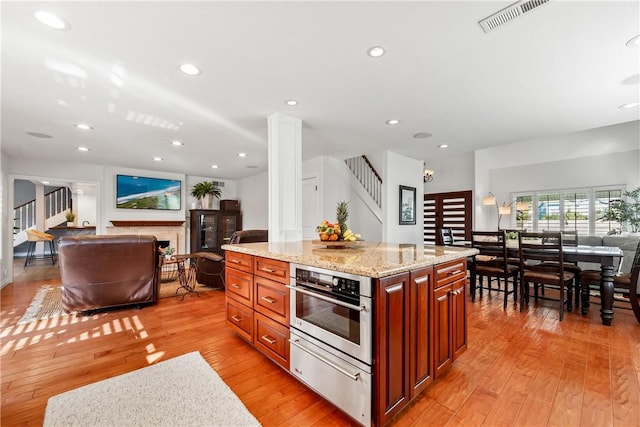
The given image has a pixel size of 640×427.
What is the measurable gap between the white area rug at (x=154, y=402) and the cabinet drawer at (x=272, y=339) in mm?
374

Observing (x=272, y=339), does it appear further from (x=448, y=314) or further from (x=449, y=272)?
(x=449, y=272)

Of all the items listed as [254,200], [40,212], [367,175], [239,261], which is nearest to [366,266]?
[239,261]

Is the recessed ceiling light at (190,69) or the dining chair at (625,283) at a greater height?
the recessed ceiling light at (190,69)

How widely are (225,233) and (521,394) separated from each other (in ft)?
22.8

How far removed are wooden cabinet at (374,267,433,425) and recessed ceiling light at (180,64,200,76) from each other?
220 centimetres

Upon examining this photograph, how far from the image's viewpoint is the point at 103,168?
6191 millimetres

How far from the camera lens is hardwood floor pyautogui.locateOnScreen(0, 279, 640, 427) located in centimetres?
165

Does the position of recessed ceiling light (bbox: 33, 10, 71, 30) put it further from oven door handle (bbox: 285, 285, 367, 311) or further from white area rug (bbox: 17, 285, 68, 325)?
white area rug (bbox: 17, 285, 68, 325)

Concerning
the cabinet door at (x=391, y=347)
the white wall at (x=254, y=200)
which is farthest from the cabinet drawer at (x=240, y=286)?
the white wall at (x=254, y=200)

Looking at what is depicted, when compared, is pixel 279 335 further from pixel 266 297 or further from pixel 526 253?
pixel 526 253

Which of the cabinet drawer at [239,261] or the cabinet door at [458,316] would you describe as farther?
the cabinet drawer at [239,261]

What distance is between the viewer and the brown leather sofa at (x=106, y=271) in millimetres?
3240

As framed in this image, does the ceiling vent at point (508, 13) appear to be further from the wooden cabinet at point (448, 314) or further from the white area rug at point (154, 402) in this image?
the white area rug at point (154, 402)

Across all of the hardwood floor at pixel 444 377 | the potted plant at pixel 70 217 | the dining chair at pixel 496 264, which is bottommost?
the hardwood floor at pixel 444 377
